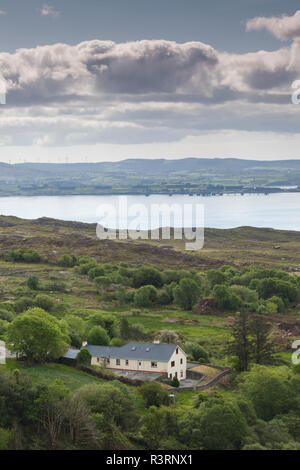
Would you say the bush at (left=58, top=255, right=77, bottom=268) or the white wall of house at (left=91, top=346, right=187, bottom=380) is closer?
the white wall of house at (left=91, top=346, right=187, bottom=380)

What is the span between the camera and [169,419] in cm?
3750

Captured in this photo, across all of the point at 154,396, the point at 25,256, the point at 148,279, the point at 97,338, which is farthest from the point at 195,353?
the point at 25,256

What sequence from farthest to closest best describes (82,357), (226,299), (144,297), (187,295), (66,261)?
1. (66,261)
2. (144,297)
3. (187,295)
4. (226,299)
5. (82,357)

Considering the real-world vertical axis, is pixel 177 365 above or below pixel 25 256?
above

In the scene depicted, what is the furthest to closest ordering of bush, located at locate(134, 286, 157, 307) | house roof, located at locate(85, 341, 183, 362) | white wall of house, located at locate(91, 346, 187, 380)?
bush, located at locate(134, 286, 157, 307) < house roof, located at locate(85, 341, 183, 362) < white wall of house, located at locate(91, 346, 187, 380)

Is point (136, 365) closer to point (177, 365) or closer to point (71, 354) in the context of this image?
point (177, 365)

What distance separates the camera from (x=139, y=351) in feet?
186

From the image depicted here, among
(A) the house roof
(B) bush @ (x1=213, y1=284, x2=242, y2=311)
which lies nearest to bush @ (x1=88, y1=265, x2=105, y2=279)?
(B) bush @ (x1=213, y1=284, x2=242, y2=311)

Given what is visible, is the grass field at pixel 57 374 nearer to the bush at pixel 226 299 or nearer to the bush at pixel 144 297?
the bush at pixel 144 297

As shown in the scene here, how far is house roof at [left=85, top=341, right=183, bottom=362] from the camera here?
5497cm

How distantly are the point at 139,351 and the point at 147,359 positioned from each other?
214 centimetres

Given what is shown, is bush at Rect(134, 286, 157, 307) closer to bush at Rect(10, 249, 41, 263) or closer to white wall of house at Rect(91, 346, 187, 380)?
bush at Rect(10, 249, 41, 263)

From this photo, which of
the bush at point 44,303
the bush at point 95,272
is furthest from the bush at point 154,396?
the bush at point 95,272
